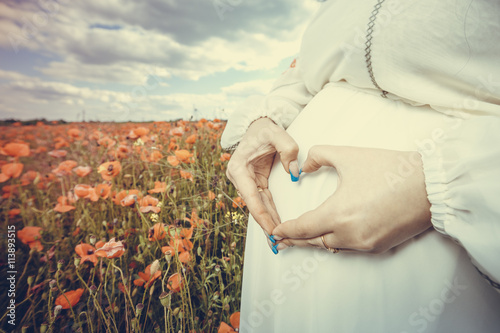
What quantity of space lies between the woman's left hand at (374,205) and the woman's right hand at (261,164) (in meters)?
0.15

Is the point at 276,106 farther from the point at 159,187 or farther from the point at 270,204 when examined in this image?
the point at 159,187

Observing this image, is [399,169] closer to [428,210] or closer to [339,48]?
[428,210]

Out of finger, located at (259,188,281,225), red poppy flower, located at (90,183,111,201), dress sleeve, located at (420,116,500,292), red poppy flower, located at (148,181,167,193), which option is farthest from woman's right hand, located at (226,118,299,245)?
red poppy flower, located at (90,183,111,201)

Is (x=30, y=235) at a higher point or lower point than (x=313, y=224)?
lower

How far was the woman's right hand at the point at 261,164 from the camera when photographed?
1.83 feet

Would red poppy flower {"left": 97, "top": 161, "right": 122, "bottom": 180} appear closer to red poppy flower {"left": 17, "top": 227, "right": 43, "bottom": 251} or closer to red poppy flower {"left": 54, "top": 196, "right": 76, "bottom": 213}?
red poppy flower {"left": 54, "top": 196, "right": 76, "bottom": 213}

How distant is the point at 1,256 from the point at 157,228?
0.83m

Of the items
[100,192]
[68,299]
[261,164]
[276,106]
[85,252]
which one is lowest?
[68,299]

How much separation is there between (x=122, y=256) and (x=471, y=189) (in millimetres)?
1244

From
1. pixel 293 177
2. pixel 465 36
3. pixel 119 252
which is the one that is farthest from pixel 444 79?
pixel 119 252

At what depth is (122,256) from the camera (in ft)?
3.62

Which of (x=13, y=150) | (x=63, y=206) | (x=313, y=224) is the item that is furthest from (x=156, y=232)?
(x=13, y=150)

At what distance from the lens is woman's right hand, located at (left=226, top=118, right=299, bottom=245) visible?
1.83 ft

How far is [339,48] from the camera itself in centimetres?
55
